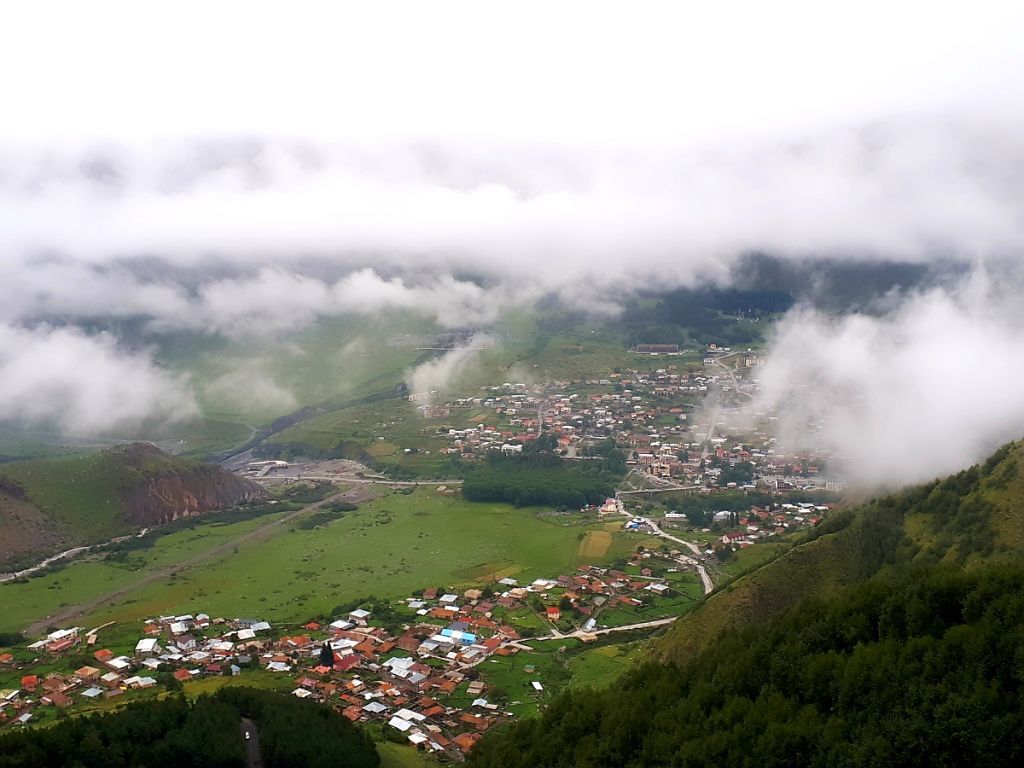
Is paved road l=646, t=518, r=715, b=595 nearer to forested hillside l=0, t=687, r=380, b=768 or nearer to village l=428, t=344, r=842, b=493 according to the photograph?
village l=428, t=344, r=842, b=493

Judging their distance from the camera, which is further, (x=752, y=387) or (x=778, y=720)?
(x=752, y=387)

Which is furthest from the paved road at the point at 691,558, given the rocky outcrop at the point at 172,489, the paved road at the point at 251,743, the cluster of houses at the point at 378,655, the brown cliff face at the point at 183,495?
the brown cliff face at the point at 183,495

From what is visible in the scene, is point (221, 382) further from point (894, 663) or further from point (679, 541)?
point (894, 663)

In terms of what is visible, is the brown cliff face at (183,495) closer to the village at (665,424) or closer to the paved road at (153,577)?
the paved road at (153,577)

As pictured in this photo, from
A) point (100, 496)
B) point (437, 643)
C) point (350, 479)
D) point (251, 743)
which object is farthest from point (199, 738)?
point (350, 479)

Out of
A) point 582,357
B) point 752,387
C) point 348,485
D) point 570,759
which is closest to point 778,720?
point 570,759

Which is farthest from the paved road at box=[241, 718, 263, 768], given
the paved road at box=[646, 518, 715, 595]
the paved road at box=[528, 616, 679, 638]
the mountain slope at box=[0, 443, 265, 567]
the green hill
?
the mountain slope at box=[0, 443, 265, 567]
